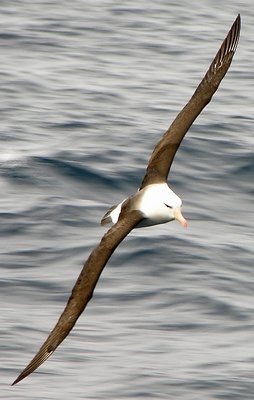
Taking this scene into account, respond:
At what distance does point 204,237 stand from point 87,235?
131 centimetres

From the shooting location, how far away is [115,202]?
14.3m

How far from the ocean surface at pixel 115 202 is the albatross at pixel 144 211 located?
95cm

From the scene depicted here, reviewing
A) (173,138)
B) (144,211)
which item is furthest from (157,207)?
(173,138)

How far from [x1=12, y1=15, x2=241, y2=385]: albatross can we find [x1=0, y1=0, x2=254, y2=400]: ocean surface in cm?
95

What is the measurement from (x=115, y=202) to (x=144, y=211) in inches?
138

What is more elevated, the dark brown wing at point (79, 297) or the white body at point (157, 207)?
the white body at point (157, 207)

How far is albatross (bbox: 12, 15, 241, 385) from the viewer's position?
9.55 metres

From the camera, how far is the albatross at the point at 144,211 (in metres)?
9.55

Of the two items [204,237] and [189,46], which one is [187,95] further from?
[204,237]

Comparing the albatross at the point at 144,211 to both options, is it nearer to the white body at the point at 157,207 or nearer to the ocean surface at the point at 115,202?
the white body at the point at 157,207

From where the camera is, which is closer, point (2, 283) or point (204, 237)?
point (2, 283)

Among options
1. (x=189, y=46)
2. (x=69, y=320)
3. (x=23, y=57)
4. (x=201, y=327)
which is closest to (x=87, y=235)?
(x=201, y=327)

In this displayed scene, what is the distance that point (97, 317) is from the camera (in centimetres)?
1163

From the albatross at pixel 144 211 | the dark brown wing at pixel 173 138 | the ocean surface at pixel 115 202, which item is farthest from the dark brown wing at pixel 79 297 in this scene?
the dark brown wing at pixel 173 138
